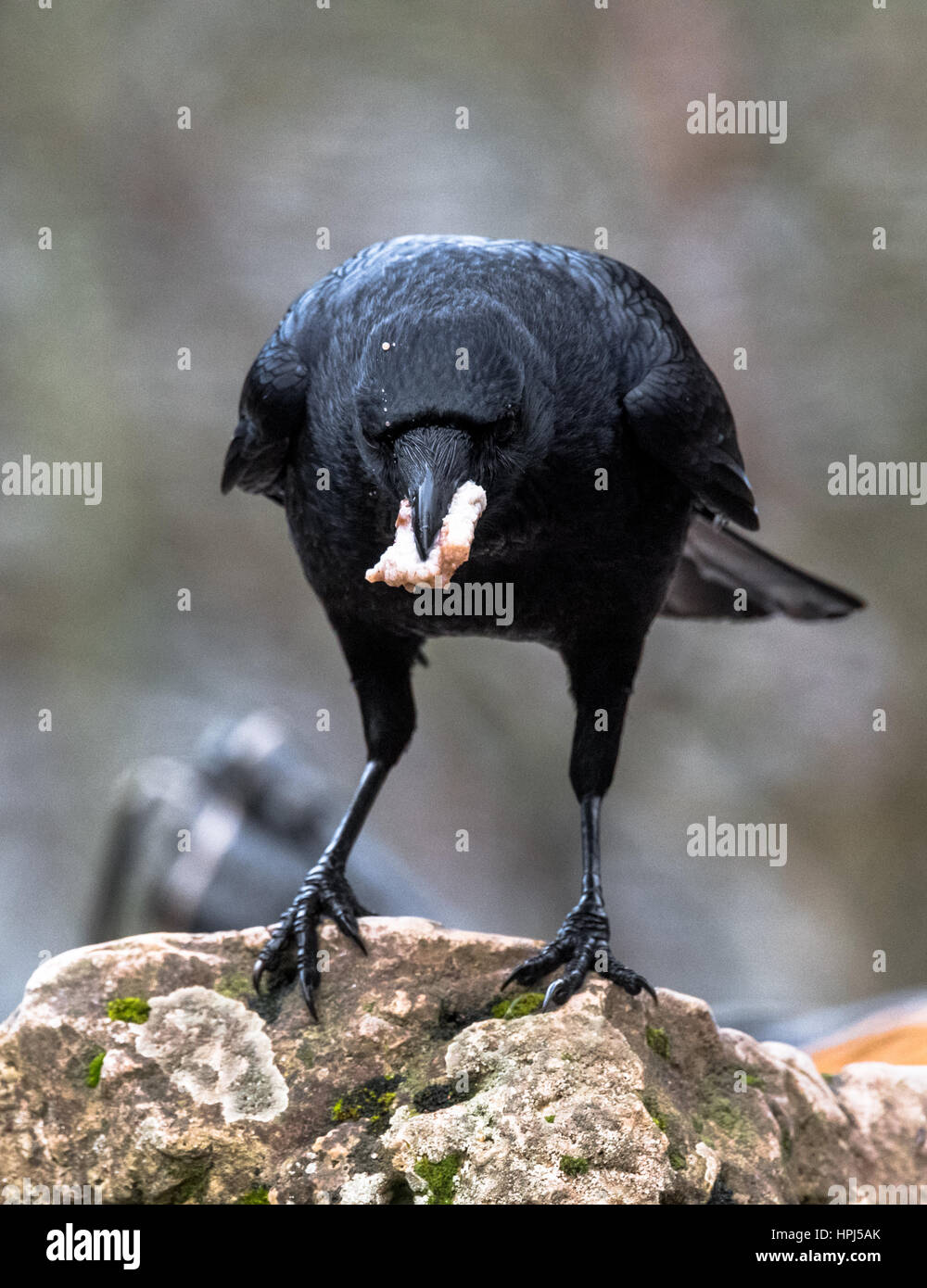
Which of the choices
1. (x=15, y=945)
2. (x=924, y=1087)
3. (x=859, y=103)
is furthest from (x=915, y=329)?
(x=15, y=945)

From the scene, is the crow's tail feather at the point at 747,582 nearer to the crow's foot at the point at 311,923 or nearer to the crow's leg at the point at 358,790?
the crow's leg at the point at 358,790

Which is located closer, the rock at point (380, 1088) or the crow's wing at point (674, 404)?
the rock at point (380, 1088)

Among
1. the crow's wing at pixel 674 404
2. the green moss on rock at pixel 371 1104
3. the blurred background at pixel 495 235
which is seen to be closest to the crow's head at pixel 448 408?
the crow's wing at pixel 674 404

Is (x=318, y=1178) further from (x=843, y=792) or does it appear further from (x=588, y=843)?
(x=843, y=792)

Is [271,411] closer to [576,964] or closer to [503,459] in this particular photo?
[503,459]

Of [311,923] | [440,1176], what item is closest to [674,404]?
[311,923]

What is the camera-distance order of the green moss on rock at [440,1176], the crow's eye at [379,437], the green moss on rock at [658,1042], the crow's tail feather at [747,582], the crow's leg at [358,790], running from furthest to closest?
the crow's tail feather at [747,582] < the crow's leg at [358,790] < the green moss on rock at [658,1042] < the crow's eye at [379,437] < the green moss on rock at [440,1176]

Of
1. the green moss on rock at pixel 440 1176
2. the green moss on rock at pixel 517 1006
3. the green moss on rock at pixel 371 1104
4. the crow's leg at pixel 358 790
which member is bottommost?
the green moss on rock at pixel 440 1176

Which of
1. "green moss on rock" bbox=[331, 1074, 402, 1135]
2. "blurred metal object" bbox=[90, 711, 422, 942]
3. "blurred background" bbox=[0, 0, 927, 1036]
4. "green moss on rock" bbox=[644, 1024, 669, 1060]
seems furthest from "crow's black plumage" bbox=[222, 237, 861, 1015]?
"blurred background" bbox=[0, 0, 927, 1036]
